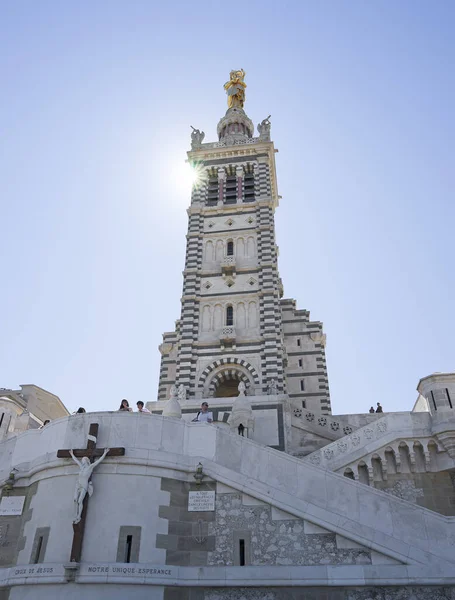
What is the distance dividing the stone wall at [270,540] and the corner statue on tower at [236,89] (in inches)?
1534

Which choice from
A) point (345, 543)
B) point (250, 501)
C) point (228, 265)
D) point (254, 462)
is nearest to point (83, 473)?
point (250, 501)

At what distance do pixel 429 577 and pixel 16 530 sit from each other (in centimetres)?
1024

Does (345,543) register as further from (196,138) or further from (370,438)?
(196,138)

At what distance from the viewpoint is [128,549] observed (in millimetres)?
12672

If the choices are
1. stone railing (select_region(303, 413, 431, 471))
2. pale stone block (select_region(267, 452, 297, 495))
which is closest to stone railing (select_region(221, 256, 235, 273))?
Answer: stone railing (select_region(303, 413, 431, 471))

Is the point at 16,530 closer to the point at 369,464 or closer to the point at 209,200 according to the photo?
the point at 369,464

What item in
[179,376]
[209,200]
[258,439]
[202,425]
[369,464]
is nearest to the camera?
[202,425]

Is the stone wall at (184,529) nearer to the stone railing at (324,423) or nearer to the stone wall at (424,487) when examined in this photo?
the stone wall at (424,487)

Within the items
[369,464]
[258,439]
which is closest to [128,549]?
[369,464]

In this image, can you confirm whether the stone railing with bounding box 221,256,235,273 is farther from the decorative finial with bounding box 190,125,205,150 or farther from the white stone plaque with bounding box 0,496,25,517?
the white stone plaque with bounding box 0,496,25,517

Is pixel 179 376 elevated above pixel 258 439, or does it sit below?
above

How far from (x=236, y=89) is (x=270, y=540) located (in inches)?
1642

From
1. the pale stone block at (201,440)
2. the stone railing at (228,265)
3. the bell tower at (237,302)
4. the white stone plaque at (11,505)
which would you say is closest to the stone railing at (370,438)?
the pale stone block at (201,440)

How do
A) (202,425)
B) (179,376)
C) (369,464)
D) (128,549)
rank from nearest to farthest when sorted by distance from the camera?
(128,549) → (202,425) → (369,464) → (179,376)
